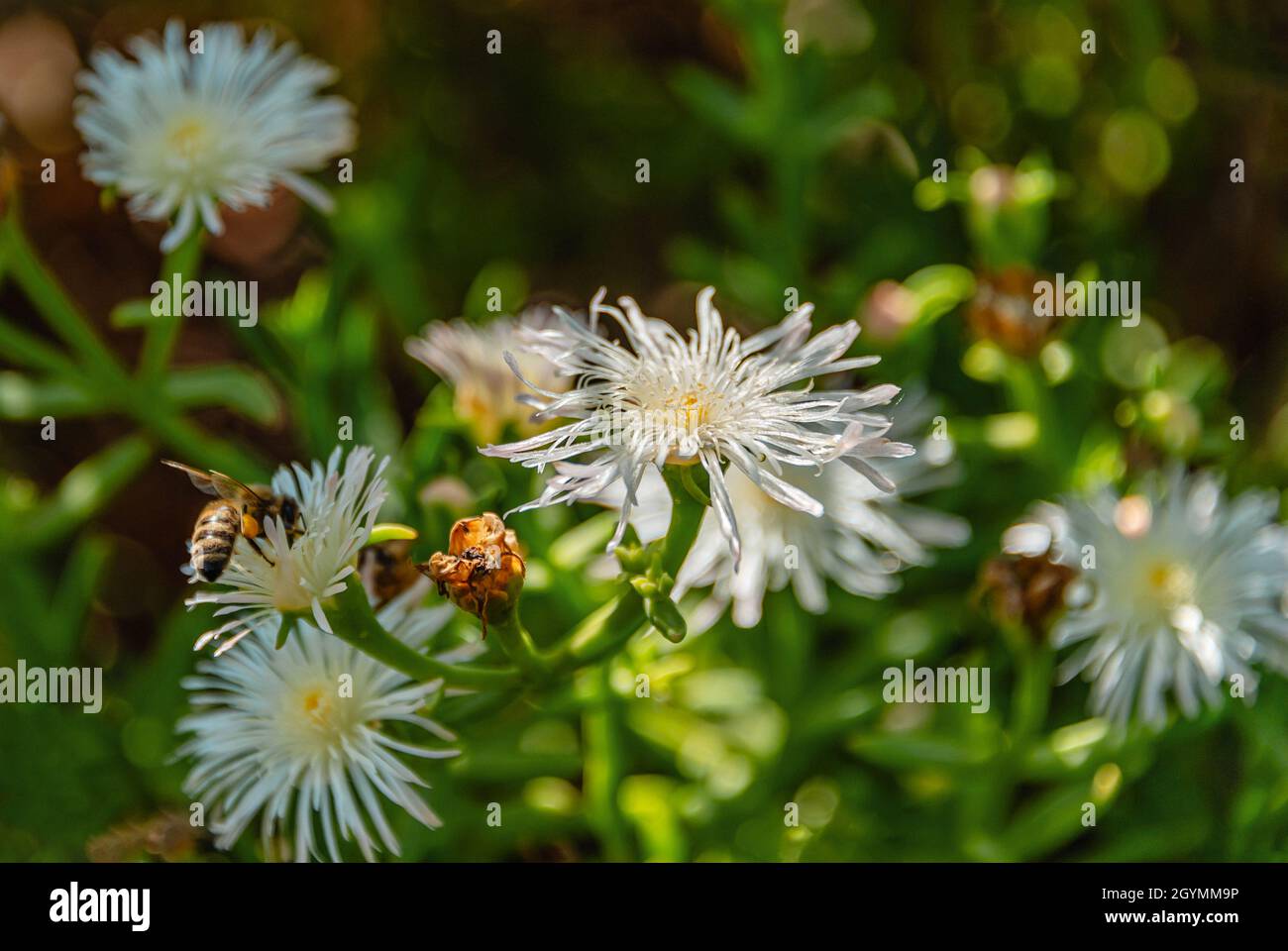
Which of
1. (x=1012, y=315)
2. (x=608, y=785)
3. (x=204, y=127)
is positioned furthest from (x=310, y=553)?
(x=1012, y=315)

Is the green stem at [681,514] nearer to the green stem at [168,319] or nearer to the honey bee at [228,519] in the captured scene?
the honey bee at [228,519]

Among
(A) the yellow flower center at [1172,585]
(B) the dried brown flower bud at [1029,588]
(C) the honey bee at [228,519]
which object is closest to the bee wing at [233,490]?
(C) the honey bee at [228,519]

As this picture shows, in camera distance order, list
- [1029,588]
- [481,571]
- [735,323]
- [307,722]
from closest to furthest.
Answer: [481,571]
[307,722]
[1029,588]
[735,323]

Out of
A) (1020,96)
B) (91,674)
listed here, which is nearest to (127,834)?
(91,674)

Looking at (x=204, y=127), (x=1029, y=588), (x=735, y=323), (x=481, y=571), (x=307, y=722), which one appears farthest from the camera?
(x=735, y=323)

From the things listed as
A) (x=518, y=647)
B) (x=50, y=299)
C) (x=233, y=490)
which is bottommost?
(x=518, y=647)

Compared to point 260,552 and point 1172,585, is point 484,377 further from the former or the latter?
point 1172,585

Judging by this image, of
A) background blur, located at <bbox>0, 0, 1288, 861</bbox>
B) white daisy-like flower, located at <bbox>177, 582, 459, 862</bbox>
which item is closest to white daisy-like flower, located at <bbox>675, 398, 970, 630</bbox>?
background blur, located at <bbox>0, 0, 1288, 861</bbox>

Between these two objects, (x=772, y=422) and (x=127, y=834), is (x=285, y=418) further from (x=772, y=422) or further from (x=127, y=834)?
(x=772, y=422)
